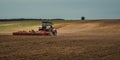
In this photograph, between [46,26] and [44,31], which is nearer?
[44,31]

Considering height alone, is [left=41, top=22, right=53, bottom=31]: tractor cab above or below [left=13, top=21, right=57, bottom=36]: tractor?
above

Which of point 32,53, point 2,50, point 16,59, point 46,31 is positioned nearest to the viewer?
point 16,59

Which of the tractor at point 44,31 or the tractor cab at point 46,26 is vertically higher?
the tractor cab at point 46,26

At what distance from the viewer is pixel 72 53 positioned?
17453 millimetres

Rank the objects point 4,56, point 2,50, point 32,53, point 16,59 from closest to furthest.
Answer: point 16,59, point 4,56, point 32,53, point 2,50

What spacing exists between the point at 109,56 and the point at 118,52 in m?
1.76

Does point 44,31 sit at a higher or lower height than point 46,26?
lower

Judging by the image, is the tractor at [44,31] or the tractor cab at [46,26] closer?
the tractor at [44,31]

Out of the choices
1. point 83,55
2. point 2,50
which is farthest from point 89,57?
point 2,50

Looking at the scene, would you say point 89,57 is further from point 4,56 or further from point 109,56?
point 4,56

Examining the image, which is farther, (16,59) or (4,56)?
(4,56)

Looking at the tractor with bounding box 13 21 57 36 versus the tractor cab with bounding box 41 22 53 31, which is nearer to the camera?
the tractor with bounding box 13 21 57 36

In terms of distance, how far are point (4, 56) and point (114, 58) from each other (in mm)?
5131

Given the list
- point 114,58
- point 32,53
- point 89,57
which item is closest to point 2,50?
point 32,53
